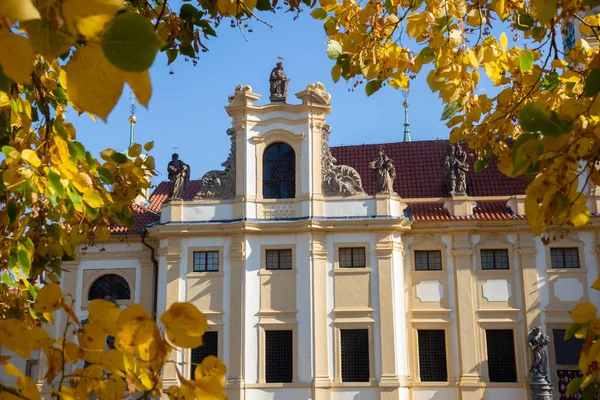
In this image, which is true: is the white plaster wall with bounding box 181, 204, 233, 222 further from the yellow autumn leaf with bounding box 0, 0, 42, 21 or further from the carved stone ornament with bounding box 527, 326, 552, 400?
the yellow autumn leaf with bounding box 0, 0, 42, 21

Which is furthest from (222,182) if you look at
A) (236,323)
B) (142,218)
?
(236,323)

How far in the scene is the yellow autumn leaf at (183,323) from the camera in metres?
1.74

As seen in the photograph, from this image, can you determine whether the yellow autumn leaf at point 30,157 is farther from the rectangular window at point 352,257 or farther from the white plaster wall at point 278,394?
the rectangular window at point 352,257

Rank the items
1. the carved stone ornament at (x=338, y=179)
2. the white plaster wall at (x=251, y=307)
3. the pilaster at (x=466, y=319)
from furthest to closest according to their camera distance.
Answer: the carved stone ornament at (x=338, y=179)
the white plaster wall at (x=251, y=307)
the pilaster at (x=466, y=319)

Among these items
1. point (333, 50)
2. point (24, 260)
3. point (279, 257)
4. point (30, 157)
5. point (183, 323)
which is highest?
point (279, 257)

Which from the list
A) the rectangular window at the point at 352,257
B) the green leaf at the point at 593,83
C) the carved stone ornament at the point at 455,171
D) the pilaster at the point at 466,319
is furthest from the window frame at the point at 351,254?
the green leaf at the point at 593,83

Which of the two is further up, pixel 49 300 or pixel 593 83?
pixel 593 83

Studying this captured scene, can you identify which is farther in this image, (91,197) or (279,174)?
(279,174)

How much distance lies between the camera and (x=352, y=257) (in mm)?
19984

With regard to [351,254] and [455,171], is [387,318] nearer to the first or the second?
[351,254]

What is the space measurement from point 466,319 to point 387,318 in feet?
7.15

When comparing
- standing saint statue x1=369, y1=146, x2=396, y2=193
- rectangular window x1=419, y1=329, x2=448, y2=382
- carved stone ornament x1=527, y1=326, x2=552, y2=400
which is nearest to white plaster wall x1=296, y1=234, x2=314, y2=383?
standing saint statue x1=369, y1=146, x2=396, y2=193

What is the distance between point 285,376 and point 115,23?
60.6ft

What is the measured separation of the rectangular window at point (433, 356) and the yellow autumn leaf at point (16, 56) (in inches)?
752
